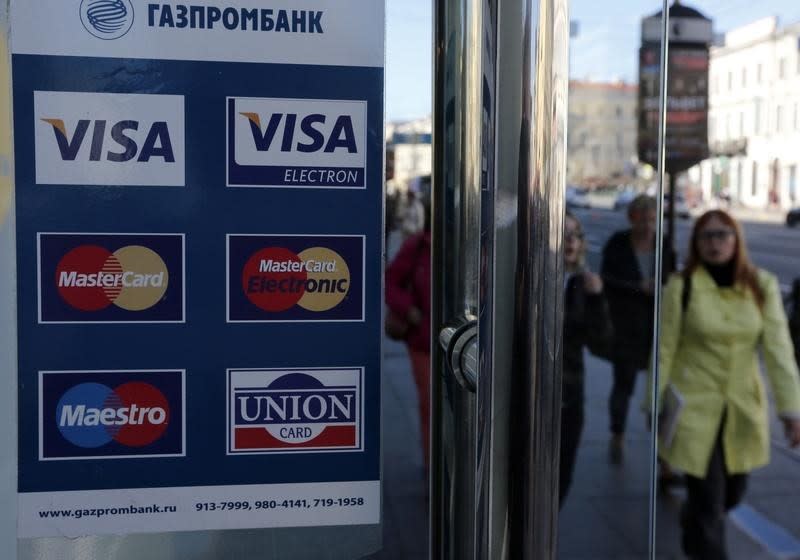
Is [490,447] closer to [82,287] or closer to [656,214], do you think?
[656,214]

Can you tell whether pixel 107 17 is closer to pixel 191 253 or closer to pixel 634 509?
pixel 191 253

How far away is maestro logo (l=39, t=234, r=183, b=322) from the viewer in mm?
1052

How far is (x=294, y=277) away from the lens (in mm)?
1089

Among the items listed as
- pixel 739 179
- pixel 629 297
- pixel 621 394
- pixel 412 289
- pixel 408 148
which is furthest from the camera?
pixel 739 179

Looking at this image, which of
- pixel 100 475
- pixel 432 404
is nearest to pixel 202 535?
pixel 100 475

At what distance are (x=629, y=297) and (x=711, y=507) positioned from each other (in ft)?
6.13

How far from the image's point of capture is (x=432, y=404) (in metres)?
1.09

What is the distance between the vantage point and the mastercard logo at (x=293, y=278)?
42.6 inches

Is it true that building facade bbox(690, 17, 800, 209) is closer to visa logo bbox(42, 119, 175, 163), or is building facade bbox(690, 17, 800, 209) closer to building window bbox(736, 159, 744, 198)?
building window bbox(736, 159, 744, 198)

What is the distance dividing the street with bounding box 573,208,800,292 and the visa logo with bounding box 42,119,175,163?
1.61 meters

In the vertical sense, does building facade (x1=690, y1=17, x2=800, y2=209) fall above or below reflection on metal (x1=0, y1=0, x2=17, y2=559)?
above

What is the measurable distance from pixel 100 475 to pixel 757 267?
3262 mm

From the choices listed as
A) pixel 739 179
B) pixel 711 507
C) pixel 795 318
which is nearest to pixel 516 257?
pixel 711 507

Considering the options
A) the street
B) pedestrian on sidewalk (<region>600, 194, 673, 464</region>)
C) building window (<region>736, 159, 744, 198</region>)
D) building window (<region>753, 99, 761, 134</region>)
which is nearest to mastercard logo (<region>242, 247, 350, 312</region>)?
pedestrian on sidewalk (<region>600, 194, 673, 464</region>)
